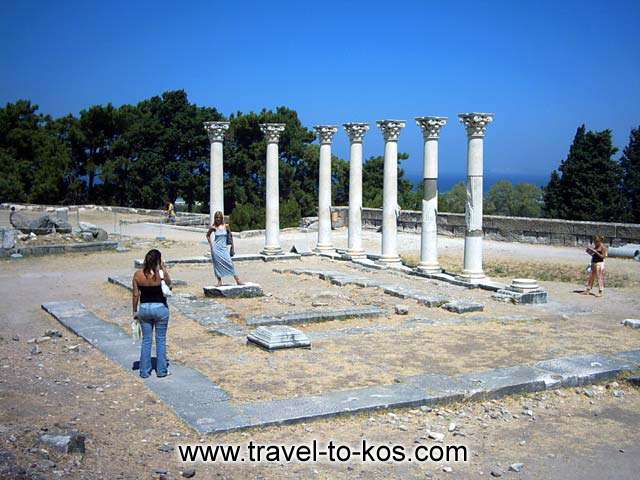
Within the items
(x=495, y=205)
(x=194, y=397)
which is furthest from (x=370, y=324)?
(x=495, y=205)

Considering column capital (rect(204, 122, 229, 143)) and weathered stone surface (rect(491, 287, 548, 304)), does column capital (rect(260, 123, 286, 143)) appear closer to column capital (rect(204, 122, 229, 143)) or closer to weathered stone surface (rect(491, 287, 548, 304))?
column capital (rect(204, 122, 229, 143))

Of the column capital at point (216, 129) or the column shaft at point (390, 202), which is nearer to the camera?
the column shaft at point (390, 202)

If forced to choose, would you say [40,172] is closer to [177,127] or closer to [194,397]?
[177,127]

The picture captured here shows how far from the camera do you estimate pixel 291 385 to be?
9.81 metres

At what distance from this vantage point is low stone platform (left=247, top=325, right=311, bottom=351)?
11.7m

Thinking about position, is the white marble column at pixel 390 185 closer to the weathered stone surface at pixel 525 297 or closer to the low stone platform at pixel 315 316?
the weathered stone surface at pixel 525 297

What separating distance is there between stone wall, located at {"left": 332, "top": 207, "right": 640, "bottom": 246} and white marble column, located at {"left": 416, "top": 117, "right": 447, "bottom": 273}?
9.09 m

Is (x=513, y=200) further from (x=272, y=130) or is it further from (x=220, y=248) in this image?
(x=220, y=248)

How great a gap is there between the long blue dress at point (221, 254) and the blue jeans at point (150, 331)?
6627mm

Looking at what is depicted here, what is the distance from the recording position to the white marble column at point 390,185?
72.7 ft

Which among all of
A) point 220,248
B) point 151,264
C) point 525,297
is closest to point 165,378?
point 151,264

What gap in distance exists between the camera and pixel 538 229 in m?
28.8

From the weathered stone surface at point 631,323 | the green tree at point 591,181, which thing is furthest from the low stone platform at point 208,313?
the green tree at point 591,181

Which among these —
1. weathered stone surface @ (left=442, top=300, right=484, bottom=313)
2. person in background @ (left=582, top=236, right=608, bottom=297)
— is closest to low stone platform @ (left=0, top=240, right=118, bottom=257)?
weathered stone surface @ (left=442, top=300, right=484, bottom=313)
